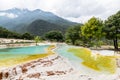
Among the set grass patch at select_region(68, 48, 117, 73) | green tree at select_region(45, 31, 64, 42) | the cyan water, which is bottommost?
grass patch at select_region(68, 48, 117, 73)

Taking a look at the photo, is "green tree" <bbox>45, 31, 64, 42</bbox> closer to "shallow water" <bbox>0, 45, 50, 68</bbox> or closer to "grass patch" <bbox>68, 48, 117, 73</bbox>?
"shallow water" <bbox>0, 45, 50, 68</bbox>

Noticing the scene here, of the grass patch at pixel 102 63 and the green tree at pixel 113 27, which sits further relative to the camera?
the green tree at pixel 113 27

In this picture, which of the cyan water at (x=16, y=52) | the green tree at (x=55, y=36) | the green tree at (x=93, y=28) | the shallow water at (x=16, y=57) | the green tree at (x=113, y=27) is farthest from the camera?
the green tree at (x=55, y=36)

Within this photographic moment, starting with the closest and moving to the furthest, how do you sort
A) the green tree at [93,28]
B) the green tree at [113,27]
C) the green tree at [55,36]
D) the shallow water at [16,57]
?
the shallow water at [16,57] → the green tree at [113,27] → the green tree at [93,28] → the green tree at [55,36]

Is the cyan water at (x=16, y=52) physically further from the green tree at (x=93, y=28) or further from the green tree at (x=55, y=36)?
the green tree at (x=55, y=36)

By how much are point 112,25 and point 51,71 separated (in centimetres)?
4838

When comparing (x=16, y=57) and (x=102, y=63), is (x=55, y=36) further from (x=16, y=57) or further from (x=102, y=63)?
(x=102, y=63)

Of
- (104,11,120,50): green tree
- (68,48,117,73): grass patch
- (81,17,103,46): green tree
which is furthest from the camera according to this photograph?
(81,17,103,46): green tree

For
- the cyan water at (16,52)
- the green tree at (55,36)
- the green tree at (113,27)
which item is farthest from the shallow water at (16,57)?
the green tree at (55,36)

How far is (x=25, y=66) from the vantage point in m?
28.7

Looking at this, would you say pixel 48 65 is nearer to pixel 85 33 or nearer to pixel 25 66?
pixel 25 66

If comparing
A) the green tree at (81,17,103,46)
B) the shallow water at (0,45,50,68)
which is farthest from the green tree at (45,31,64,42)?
the shallow water at (0,45,50,68)

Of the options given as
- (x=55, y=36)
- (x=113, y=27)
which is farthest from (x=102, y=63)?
(x=55, y=36)

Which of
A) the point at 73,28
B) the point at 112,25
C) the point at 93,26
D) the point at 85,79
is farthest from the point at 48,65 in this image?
the point at 73,28
